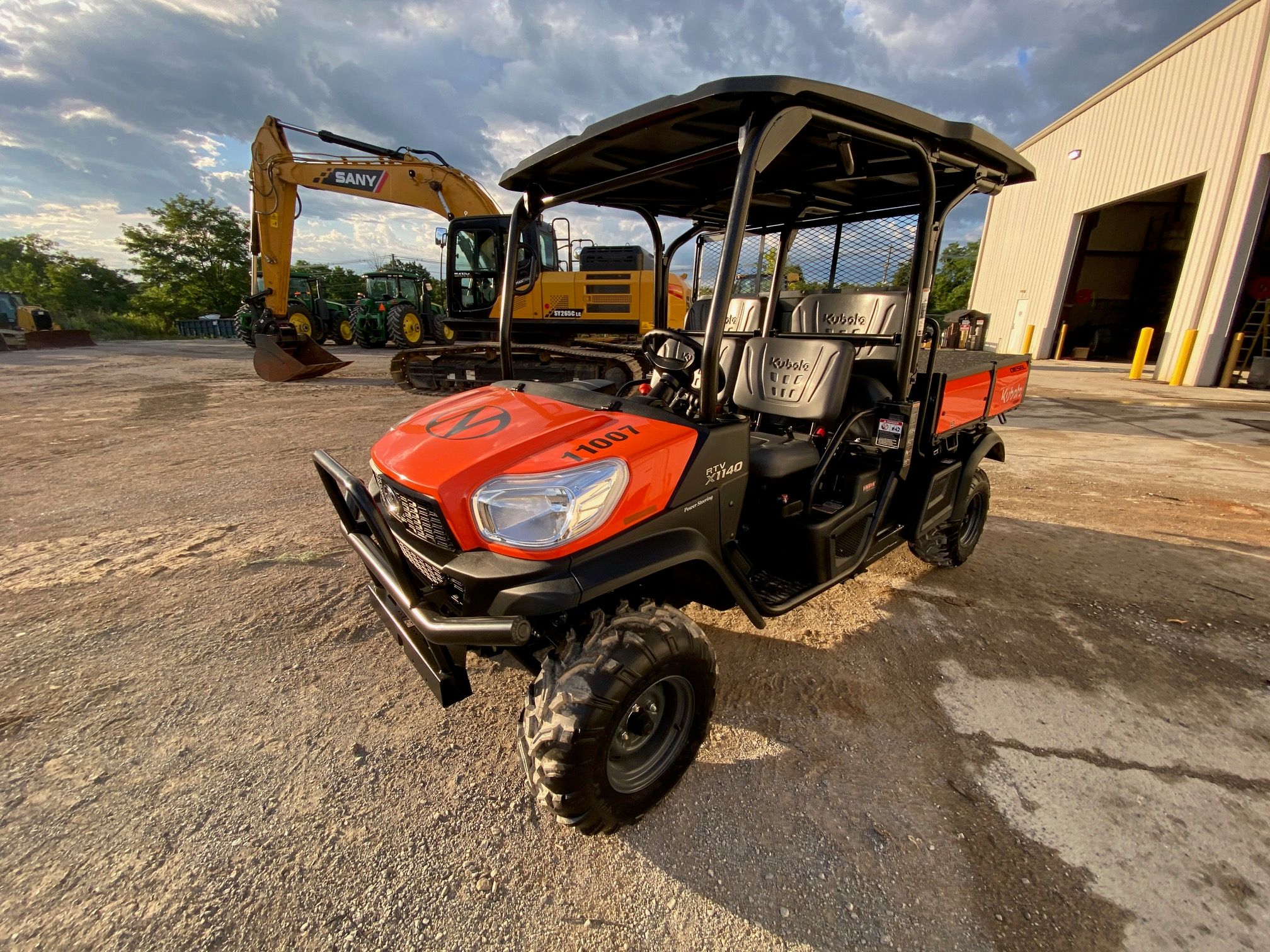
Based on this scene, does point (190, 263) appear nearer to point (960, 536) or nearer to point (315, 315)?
point (315, 315)

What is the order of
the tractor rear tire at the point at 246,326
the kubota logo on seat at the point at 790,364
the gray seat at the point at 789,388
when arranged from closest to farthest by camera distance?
the gray seat at the point at 789,388
the kubota logo on seat at the point at 790,364
the tractor rear tire at the point at 246,326

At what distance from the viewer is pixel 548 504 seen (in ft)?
5.37

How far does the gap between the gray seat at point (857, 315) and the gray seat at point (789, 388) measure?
453 mm

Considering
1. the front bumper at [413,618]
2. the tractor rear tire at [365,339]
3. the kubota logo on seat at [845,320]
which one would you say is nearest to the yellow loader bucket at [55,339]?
the tractor rear tire at [365,339]

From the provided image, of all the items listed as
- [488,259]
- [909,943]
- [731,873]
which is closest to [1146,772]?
[909,943]

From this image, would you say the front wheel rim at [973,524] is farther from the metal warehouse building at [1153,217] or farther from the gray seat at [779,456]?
the metal warehouse building at [1153,217]

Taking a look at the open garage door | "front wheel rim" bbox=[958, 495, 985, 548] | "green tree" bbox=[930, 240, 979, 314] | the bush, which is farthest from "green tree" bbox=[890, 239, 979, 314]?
the bush

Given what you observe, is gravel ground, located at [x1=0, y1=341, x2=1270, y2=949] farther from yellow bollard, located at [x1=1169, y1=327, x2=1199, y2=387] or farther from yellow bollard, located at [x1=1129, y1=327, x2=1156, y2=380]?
yellow bollard, located at [x1=1129, y1=327, x2=1156, y2=380]

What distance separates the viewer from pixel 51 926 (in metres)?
1.42

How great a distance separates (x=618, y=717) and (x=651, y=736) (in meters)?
0.37

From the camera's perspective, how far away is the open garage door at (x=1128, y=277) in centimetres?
1933

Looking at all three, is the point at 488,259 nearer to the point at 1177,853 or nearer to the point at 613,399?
the point at 613,399

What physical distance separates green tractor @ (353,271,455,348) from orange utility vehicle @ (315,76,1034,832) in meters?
13.7

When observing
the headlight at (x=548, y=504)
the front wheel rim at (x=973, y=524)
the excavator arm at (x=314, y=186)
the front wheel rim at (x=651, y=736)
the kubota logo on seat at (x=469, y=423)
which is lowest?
the front wheel rim at (x=651, y=736)
